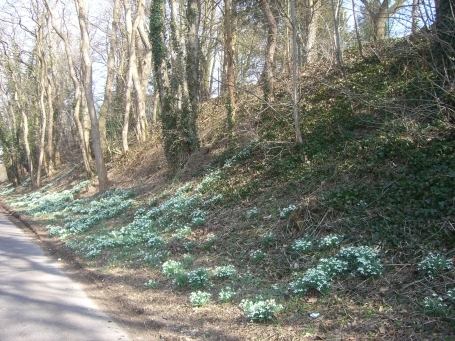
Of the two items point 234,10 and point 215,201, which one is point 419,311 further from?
point 234,10

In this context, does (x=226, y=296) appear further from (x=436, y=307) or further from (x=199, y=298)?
(x=436, y=307)

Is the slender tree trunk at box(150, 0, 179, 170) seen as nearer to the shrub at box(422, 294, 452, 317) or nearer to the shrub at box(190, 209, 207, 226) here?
the shrub at box(190, 209, 207, 226)

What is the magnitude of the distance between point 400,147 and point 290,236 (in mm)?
2893

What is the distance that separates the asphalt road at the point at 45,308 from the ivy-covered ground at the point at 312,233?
0.46 m

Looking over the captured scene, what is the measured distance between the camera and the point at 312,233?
23.9ft

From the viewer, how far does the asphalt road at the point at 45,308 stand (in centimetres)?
541

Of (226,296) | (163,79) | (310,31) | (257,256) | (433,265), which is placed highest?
(310,31)

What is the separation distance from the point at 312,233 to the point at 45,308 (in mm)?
4838

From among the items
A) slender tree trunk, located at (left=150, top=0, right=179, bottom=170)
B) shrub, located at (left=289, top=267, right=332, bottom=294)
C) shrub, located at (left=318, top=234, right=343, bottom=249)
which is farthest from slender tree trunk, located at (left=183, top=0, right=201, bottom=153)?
shrub, located at (left=289, top=267, right=332, bottom=294)

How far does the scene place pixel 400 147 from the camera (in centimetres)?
782

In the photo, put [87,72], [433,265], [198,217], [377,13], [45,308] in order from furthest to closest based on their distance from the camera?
[87,72] → [377,13] → [198,217] → [45,308] → [433,265]

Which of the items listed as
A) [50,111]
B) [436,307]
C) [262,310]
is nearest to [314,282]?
[262,310]

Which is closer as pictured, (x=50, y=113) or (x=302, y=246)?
(x=302, y=246)

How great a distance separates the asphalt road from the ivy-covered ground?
0.46 metres
